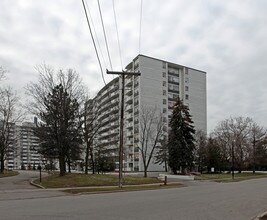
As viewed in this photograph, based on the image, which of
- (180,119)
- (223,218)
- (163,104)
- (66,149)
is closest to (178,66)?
(163,104)

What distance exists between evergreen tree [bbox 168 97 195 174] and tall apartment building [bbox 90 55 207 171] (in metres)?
38.3

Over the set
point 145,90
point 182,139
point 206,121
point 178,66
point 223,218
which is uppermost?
point 178,66

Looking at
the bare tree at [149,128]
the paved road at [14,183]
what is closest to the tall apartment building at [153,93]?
the bare tree at [149,128]

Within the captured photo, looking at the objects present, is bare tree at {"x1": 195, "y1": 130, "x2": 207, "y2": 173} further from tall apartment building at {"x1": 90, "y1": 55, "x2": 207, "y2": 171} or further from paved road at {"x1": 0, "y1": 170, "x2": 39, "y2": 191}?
paved road at {"x1": 0, "y1": 170, "x2": 39, "y2": 191}

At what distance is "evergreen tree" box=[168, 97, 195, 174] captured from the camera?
5631 cm

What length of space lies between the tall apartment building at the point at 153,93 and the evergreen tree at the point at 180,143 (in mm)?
38345

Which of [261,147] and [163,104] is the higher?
[163,104]

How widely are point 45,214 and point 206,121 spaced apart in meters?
111

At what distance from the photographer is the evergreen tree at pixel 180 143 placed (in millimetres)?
56312

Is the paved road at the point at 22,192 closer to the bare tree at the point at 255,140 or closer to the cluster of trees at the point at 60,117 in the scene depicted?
the cluster of trees at the point at 60,117

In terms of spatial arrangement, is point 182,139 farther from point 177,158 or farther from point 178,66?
point 178,66

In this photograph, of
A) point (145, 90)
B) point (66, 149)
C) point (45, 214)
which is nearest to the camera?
point (45, 214)

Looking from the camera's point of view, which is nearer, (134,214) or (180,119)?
(134,214)

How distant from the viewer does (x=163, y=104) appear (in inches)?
4198
